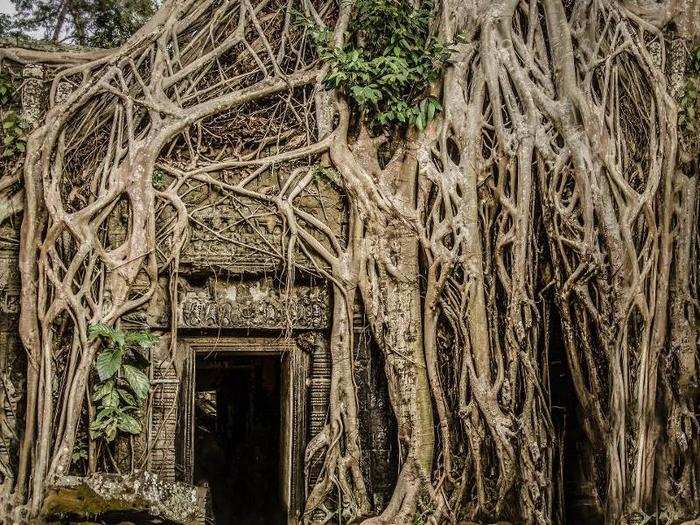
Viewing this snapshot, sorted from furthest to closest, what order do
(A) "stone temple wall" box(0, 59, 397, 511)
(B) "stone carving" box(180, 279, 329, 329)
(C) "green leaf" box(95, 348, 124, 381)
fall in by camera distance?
(B) "stone carving" box(180, 279, 329, 329) < (A) "stone temple wall" box(0, 59, 397, 511) < (C) "green leaf" box(95, 348, 124, 381)

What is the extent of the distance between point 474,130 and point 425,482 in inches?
92.1

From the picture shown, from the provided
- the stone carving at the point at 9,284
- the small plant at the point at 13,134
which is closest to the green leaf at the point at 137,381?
the stone carving at the point at 9,284

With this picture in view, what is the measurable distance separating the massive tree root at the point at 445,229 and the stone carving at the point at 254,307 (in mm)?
187

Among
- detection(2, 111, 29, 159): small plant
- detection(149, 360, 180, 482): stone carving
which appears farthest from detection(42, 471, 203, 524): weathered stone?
detection(2, 111, 29, 159): small plant

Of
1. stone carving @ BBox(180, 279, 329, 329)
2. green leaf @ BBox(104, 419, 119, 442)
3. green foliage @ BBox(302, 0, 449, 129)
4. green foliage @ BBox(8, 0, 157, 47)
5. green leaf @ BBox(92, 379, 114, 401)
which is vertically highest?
green foliage @ BBox(8, 0, 157, 47)

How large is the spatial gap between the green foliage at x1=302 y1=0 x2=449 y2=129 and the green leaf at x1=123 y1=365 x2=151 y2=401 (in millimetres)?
2278

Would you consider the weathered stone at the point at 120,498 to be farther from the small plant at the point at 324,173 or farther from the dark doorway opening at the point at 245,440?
the dark doorway opening at the point at 245,440

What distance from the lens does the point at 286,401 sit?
16.6 ft

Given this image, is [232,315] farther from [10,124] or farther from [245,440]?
[245,440]

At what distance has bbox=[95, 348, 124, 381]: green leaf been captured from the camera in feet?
14.4

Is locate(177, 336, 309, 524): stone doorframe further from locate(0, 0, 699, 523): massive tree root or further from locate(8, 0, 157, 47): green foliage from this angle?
locate(8, 0, 157, 47): green foliage

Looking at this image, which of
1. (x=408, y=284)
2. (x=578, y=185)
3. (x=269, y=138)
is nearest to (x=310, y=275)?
(x=408, y=284)

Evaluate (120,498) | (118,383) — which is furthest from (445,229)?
(120,498)

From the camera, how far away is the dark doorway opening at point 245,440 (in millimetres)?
7137
